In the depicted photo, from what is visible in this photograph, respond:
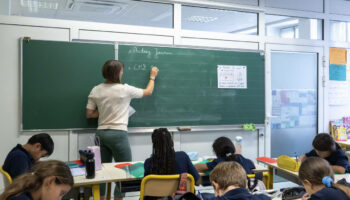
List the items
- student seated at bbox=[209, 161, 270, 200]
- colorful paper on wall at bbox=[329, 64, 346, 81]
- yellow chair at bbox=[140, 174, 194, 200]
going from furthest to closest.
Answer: colorful paper on wall at bbox=[329, 64, 346, 81]
yellow chair at bbox=[140, 174, 194, 200]
student seated at bbox=[209, 161, 270, 200]

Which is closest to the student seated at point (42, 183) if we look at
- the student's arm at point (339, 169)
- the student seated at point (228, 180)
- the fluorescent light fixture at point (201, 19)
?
the student seated at point (228, 180)

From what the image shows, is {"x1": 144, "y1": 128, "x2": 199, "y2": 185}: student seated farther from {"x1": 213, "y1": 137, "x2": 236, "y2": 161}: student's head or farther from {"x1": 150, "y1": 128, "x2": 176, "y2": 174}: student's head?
{"x1": 213, "y1": 137, "x2": 236, "y2": 161}: student's head

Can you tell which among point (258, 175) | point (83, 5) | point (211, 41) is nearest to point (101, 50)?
point (83, 5)

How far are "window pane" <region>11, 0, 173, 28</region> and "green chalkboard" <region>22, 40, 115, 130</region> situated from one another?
0.35 m

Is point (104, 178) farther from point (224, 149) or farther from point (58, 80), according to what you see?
point (58, 80)

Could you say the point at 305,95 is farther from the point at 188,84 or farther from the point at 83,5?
the point at 83,5

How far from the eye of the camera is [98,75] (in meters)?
4.02

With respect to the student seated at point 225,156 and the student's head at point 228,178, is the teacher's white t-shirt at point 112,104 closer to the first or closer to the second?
the student seated at point 225,156

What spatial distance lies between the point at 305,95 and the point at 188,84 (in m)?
2.03

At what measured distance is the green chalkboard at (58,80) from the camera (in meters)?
3.78

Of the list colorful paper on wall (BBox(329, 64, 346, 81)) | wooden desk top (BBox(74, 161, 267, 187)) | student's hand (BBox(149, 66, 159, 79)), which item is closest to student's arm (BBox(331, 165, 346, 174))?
wooden desk top (BBox(74, 161, 267, 187))

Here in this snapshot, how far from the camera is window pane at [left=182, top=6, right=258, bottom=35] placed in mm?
4527

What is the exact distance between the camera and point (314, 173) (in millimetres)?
2088

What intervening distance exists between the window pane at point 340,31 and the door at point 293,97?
473 millimetres
